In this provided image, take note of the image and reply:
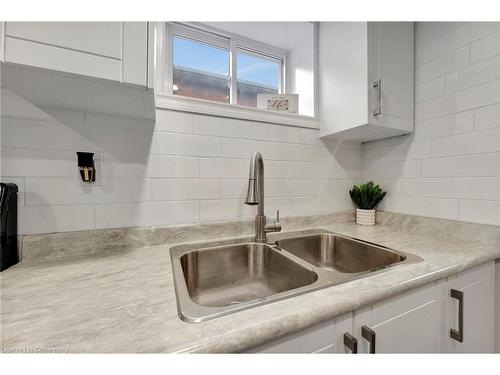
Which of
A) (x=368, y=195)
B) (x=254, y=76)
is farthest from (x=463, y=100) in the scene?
(x=254, y=76)

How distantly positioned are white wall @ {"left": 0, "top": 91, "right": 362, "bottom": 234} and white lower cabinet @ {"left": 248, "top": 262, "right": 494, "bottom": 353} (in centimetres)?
70

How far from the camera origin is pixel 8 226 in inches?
27.3

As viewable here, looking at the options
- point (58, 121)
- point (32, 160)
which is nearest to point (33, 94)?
point (58, 121)

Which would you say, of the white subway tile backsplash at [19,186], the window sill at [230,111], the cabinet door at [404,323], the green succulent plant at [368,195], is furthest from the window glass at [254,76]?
the cabinet door at [404,323]

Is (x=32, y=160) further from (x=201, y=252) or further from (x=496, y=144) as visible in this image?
(x=496, y=144)

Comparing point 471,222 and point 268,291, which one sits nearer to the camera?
point 268,291

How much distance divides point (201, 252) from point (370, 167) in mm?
1237

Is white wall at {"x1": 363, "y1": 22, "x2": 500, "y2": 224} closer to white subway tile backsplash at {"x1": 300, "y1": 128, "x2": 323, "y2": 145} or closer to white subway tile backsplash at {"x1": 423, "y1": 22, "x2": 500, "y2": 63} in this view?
white subway tile backsplash at {"x1": 423, "y1": 22, "x2": 500, "y2": 63}

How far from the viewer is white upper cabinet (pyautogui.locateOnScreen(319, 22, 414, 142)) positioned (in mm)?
1048

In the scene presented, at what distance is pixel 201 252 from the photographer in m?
0.90

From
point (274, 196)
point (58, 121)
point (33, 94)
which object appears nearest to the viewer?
point (33, 94)

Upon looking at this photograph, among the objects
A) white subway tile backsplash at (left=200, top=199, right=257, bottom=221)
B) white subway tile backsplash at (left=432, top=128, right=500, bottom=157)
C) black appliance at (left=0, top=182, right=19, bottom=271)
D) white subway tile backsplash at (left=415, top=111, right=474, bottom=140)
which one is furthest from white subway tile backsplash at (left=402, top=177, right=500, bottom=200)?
black appliance at (left=0, top=182, right=19, bottom=271)

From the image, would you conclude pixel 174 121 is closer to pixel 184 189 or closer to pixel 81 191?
pixel 184 189
